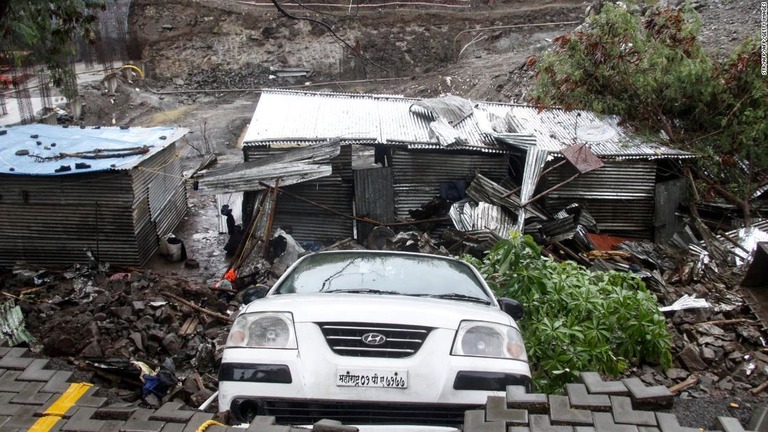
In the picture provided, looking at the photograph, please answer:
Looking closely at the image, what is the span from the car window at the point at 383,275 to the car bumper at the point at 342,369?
2.76ft

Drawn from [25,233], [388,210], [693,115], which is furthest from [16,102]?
[693,115]

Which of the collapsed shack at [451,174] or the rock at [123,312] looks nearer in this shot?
the rock at [123,312]

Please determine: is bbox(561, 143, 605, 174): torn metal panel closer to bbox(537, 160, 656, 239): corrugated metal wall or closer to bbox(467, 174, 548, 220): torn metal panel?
bbox(537, 160, 656, 239): corrugated metal wall

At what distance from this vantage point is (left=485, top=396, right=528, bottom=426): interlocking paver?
324 cm

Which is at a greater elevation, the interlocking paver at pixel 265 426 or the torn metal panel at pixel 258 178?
the interlocking paver at pixel 265 426

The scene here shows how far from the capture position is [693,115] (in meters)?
12.3

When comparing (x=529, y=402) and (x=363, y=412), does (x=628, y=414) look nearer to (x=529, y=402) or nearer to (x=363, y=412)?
(x=529, y=402)

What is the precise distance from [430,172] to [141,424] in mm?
7776

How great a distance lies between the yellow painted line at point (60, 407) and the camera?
346 cm

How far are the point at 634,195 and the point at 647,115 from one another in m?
2.14

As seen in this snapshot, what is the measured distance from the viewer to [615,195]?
424 inches

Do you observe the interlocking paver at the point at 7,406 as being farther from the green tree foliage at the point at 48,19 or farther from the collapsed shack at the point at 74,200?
the collapsed shack at the point at 74,200

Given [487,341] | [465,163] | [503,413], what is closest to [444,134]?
[465,163]

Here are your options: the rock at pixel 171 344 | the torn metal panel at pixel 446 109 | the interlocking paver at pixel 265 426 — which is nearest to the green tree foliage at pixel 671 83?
the torn metal panel at pixel 446 109
